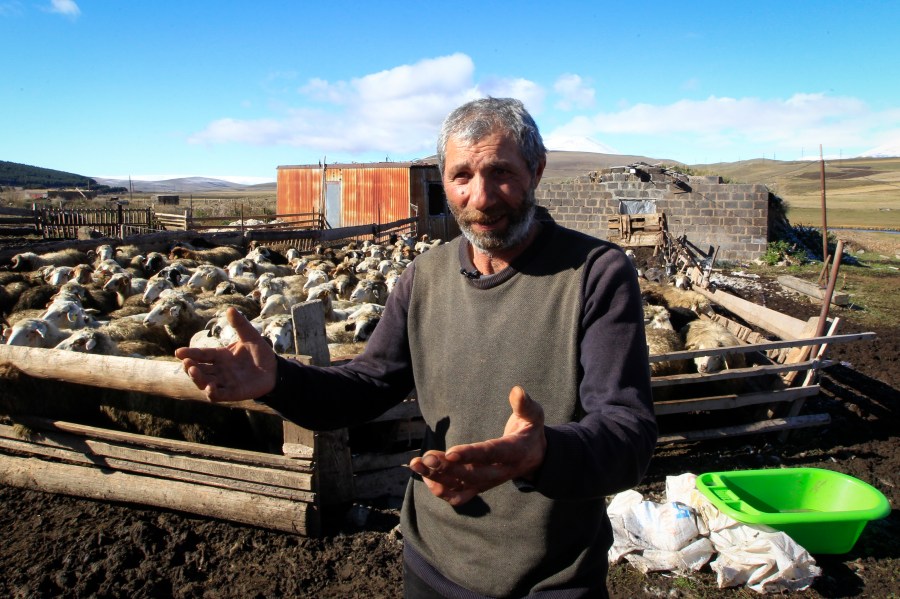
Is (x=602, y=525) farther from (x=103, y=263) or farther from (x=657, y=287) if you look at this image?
(x=103, y=263)

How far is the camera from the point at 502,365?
6.07 ft

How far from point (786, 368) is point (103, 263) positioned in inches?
428

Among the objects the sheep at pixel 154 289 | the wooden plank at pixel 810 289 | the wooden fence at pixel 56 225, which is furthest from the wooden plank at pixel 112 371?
the wooden fence at pixel 56 225

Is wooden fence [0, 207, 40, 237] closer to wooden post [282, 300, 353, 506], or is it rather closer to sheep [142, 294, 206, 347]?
sheep [142, 294, 206, 347]

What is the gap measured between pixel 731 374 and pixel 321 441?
4.01 meters

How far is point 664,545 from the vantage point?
4.34 meters

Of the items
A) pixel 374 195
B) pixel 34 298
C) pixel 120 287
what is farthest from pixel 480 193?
pixel 374 195

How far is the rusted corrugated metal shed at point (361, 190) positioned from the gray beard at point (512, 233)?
23015 millimetres

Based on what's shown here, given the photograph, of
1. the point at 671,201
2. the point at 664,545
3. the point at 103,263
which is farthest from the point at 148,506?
the point at 671,201

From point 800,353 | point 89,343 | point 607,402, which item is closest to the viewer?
point 607,402

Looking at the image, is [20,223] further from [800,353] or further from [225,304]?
[800,353]

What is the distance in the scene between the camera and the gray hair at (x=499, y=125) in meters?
1.84

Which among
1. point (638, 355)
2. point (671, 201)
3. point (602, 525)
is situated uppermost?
point (671, 201)

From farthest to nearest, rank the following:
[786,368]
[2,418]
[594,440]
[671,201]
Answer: [671,201] < [786,368] < [2,418] < [594,440]
